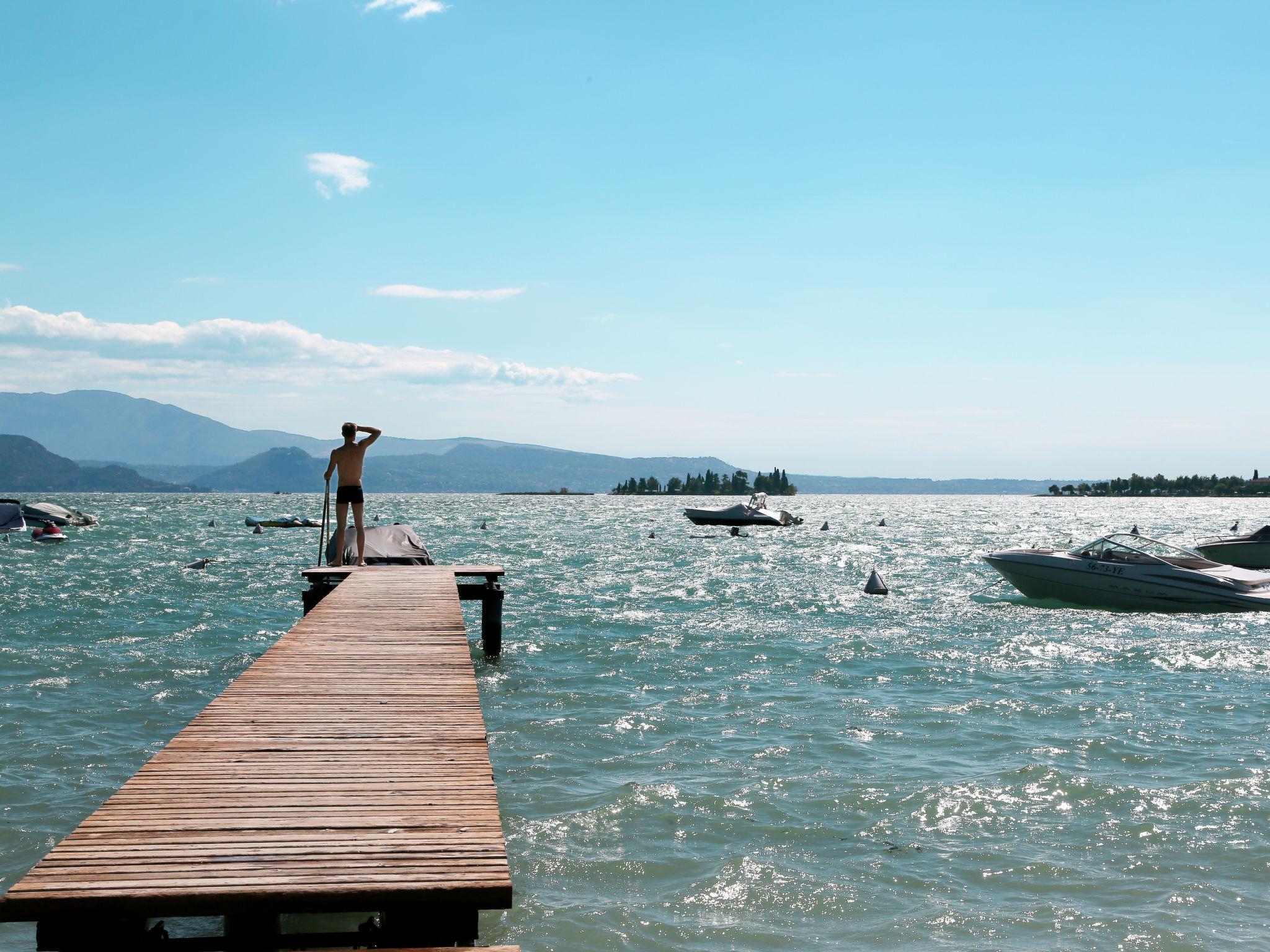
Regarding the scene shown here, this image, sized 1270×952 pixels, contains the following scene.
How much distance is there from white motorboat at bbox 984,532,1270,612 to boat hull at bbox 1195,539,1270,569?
14.4 metres

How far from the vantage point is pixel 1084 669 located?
58.1 feet

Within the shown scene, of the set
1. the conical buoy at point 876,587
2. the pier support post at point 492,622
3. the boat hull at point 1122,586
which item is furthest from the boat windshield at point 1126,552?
the pier support post at point 492,622

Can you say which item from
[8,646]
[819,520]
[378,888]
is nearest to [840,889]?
[378,888]

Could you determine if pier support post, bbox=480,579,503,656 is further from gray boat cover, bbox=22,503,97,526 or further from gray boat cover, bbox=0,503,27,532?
gray boat cover, bbox=22,503,97,526

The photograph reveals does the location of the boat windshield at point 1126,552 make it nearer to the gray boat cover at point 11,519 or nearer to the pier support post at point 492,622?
the pier support post at point 492,622

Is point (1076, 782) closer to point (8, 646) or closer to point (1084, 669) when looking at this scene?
point (1084, 669)

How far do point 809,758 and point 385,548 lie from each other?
12.9 metres

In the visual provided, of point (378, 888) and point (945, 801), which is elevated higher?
point (378, 888)

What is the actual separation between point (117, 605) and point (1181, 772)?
80.4 ft

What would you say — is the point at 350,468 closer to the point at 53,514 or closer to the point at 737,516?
the point at 53,514

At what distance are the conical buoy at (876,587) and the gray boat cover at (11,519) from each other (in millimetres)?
55799

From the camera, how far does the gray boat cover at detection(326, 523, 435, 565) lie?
2097cm

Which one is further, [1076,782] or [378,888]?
[1076,782]

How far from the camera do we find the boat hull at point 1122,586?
2534 centimetres
